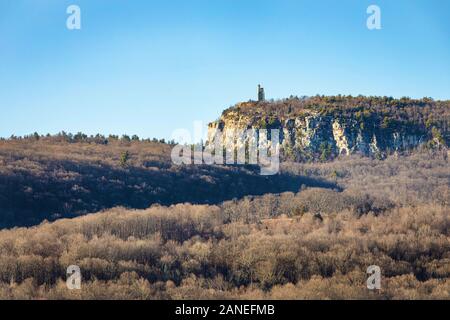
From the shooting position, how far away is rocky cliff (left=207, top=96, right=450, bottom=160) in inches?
5969

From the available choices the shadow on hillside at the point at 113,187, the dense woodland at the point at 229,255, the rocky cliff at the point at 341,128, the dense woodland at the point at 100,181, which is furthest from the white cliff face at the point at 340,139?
the dense woodland at the point at 229,255

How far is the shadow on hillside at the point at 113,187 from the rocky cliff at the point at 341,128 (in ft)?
98.7

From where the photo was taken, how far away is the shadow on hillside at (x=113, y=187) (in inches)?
3027

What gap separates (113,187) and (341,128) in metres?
76.5

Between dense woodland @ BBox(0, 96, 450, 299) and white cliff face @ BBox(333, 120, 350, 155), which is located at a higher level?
white cliff face @ BBox(333, 120, 350, 155)

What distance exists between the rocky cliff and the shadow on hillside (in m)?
30.1

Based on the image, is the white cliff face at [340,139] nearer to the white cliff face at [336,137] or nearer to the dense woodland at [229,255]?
the white cliff face at [336,137]

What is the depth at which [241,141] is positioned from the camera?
15725 cm

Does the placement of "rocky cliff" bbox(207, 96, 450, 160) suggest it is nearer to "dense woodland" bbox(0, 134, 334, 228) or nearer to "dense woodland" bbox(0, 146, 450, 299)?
"dense woodland" bbox(0, 134, 334, 228)

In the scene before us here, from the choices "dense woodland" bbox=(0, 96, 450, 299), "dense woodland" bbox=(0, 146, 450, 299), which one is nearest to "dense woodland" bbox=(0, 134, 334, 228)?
"dense woodland" bbox=(0, 96, 450, 299)

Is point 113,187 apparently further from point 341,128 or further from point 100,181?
point 341,128

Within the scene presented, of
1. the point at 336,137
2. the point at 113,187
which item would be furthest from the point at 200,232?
the point at 336,137
